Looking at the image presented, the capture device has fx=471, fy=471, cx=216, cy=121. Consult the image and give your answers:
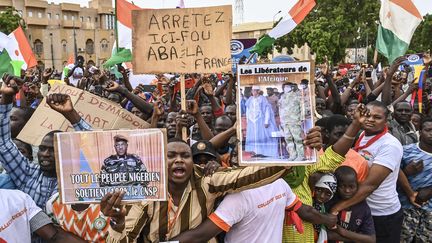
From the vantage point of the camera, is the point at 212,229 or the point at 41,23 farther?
the point at 41,23

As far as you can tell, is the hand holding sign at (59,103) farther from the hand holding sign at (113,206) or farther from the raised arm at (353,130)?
the raised arm at (353,130)

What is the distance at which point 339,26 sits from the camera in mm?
39719

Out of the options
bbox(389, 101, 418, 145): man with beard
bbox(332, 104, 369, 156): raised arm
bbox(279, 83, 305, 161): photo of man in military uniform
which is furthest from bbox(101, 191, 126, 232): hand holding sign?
bbox(389, 101, 418, 145): man with beard

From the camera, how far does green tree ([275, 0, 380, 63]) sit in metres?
37.5

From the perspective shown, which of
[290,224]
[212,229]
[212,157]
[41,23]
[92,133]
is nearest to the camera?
[92,133]

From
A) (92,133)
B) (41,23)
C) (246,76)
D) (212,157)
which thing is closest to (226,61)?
(212,157)

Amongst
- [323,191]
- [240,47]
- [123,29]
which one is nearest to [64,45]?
[240,47]

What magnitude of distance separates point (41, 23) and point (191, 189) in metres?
72.7

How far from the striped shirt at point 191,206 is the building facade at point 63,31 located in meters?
57.6

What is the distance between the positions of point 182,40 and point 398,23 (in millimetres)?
4309

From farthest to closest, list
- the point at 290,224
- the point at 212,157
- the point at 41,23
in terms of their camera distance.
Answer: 1. the point at 41,23
2. the point at 212,157
3. the point at 290,224

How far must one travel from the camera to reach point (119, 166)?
2457 millimetres

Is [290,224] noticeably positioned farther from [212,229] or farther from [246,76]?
[246,76]

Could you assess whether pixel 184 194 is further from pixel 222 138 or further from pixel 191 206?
pixel 222 138
